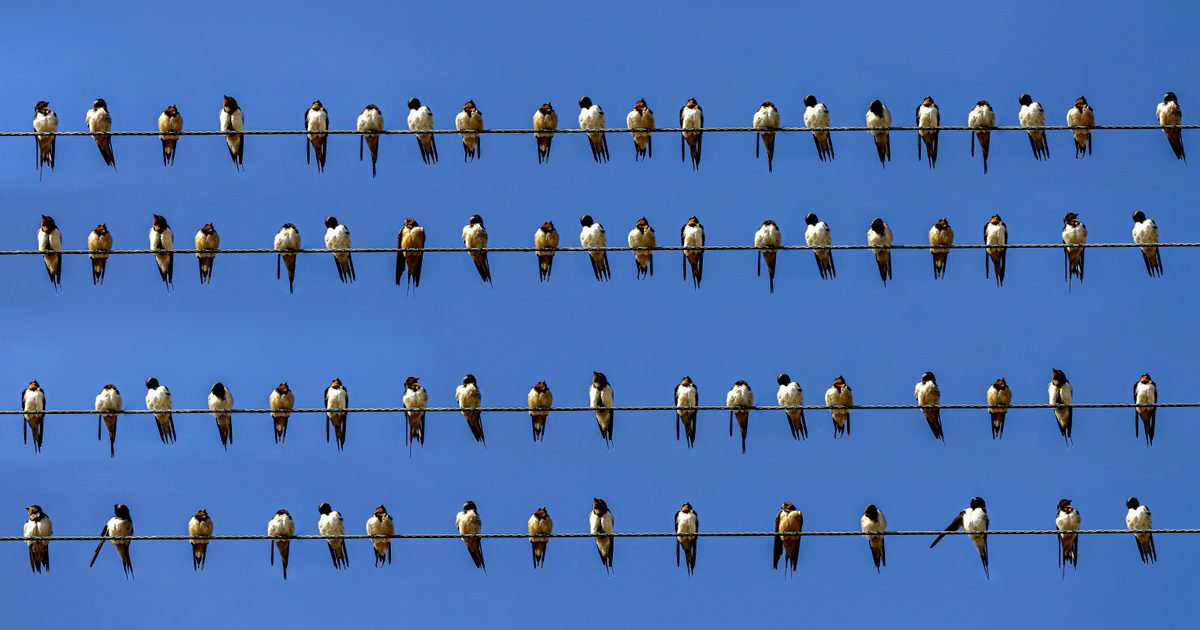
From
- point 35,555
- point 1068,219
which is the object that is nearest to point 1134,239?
point 1068,219

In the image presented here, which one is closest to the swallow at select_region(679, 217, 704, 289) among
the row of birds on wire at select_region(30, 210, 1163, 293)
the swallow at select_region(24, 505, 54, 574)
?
the row of birds on wire at select_region(30, 210, 1163, 293)

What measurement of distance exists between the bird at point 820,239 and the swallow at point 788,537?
9.08ft

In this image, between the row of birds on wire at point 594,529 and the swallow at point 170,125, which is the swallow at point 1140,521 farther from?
the swallow at point 170,125

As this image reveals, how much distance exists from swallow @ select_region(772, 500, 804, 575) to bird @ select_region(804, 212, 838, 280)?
2.77 metres

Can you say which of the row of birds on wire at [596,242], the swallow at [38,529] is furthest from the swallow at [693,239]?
the swallow at [38,529]

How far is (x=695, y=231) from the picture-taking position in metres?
29.0

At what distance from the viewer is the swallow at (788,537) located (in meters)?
27.4

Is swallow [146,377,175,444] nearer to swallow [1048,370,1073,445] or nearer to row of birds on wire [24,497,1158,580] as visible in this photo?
row of birds on wire [24,497,1158,580]

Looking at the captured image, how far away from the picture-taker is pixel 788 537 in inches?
1086

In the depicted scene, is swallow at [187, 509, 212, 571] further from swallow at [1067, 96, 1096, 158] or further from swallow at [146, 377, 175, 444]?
swallow at [1067, 96, 1096, 158]

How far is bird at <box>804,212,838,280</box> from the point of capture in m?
28.6

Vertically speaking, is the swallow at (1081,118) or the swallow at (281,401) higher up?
the swallow at (1081,118)

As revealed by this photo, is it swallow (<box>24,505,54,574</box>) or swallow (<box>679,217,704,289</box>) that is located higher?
swallow (<box>679,217,704,289</box>)

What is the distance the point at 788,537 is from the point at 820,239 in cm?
369
